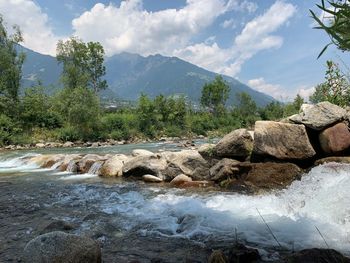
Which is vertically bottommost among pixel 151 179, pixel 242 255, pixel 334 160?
pixel 151 179

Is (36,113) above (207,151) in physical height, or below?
above

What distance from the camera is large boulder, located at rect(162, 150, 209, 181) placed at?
1190 cm

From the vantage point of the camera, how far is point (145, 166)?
13.1 m

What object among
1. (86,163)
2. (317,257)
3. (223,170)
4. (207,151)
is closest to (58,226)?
(317,257)

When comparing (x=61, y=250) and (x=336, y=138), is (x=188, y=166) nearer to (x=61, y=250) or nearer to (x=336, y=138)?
(x=336, y=138)

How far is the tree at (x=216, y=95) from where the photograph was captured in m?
63.0

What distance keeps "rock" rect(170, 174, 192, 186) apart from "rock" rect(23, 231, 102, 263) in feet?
21.7

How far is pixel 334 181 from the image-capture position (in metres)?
8.12

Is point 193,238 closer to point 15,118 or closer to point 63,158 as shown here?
point 63,158

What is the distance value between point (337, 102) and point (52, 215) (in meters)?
10.9

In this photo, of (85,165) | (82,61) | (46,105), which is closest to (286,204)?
(85,165)

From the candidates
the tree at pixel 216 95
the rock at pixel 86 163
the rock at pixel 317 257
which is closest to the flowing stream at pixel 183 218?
the rock at pixel 317 257

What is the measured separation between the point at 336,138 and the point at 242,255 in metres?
6.75

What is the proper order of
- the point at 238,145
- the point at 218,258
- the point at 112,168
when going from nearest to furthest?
the point at 218,258, the point at 238,145, the point at 112,168
